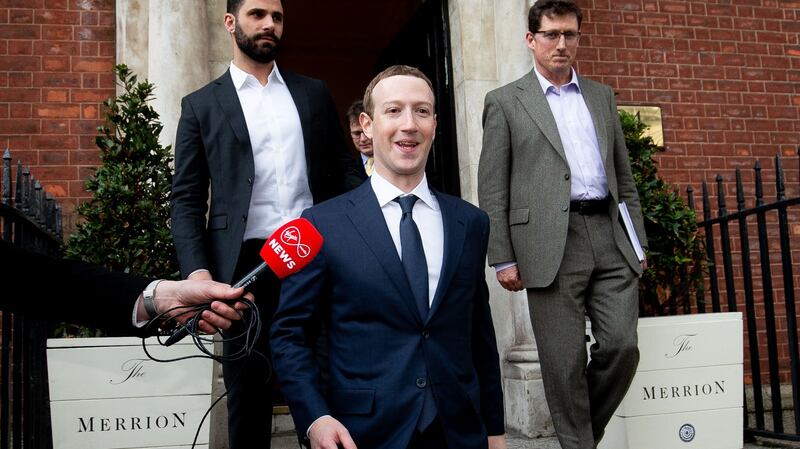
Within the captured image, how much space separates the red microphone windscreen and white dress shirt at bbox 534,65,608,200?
1866 mm

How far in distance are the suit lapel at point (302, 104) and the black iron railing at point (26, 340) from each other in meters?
1.15

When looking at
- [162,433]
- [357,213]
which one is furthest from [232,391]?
[357,213]

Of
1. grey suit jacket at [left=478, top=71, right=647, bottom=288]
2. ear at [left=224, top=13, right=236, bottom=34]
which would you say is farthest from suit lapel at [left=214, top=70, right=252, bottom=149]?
grey suit jacket at [left=478, top=71, right=647, bottom=288]

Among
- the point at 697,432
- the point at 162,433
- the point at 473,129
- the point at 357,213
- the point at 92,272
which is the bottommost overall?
the point at 697,432

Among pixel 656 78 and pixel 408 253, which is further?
pixel 656 78

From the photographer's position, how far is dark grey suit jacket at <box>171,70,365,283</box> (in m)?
2.79

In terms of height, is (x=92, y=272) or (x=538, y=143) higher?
(x=538, y=143)

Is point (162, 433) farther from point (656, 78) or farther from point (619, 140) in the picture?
point (656, 78)

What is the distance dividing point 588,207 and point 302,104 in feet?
4.49

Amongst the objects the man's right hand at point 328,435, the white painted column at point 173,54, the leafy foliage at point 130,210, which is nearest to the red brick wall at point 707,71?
the white painted column at point 173,54

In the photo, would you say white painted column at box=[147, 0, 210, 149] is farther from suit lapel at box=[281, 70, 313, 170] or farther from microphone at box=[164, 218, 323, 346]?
microphone at box=[164, 218, 323, 346]

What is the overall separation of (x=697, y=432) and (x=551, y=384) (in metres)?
0.97

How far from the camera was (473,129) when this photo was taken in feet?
17.1

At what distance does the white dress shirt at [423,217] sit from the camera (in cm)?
212
